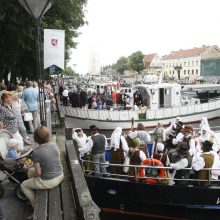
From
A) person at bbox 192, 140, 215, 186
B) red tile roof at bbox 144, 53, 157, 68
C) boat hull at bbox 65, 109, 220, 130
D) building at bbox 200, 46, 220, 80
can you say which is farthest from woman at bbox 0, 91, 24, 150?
red tile roof at bbox 144, 53, 157, 68

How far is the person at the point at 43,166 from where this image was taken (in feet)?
17.0

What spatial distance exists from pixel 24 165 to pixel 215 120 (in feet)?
82.3

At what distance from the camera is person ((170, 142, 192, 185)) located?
842 cm

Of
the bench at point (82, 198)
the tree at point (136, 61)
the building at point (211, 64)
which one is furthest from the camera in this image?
the tree at point (136, 61)

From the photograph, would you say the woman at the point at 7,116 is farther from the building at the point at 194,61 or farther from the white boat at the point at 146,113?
the building at the point at 194,61

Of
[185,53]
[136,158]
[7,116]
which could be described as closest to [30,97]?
[7,116]

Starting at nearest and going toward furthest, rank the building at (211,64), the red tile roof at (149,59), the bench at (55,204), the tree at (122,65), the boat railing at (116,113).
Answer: the bench at (55,204) < the boat railing at (116,113) < the building at (211,64) < the tree at (122,65) < the red tile roof at (149,59)

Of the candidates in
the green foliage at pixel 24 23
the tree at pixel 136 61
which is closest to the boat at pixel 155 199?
the green foliage at pixel 24 23

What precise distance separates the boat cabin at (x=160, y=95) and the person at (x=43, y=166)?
1875cm

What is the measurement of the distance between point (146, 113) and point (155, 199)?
14.5 m

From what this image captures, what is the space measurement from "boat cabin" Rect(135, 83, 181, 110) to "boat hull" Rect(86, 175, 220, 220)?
48.2 feet

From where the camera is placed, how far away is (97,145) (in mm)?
9023

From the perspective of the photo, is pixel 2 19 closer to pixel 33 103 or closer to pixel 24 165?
pixel 33 103

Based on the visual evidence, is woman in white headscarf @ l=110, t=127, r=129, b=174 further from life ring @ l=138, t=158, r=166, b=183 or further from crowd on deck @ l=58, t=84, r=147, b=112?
crowd on deck @ l=58, t=84, r=147, b=112
